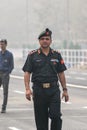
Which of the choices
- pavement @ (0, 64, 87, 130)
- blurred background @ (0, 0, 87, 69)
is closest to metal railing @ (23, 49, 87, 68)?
pavement @ (0, 64, 87, 130)

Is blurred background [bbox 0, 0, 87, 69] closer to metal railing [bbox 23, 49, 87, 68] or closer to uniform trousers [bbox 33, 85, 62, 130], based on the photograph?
metal railing [bbox 23, 49, 87, 68]

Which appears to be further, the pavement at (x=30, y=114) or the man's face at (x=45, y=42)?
the pavement at (x=30, y=114)

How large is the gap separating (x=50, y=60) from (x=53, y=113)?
793 mm

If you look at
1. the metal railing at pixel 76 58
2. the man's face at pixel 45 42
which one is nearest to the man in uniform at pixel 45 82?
the man's face at pixel 45 42

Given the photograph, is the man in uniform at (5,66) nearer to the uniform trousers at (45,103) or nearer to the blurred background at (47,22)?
the uniform trousers at (45,103)

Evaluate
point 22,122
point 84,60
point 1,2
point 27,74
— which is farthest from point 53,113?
point 1,2

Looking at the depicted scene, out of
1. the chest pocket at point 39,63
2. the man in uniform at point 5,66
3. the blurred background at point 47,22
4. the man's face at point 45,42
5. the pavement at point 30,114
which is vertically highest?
the man's face at point 45,42

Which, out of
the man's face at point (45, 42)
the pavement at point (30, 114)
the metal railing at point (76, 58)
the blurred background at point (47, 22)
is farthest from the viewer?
the blurred background at point (47, 22)

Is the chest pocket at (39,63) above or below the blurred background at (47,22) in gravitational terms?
above

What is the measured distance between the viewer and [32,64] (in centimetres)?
946

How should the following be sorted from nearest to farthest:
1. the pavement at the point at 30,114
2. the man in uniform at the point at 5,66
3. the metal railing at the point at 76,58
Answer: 1. the pavement at the point at 30,114
2. the man in uniform at the point at 5,66
3. the metal railing at the point at 76,58

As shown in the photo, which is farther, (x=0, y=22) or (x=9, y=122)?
(x=0, y=22)

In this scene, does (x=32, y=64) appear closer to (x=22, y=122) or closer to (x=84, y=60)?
(x=22, y=122)

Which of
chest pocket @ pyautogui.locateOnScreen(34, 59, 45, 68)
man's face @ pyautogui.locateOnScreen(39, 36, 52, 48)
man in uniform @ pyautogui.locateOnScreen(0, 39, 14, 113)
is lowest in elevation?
man in uniform @ pyautogui.locateOnScreen(0, 39, 14, 113)
